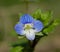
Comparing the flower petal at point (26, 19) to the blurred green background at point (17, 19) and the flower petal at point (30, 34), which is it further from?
the blurred green background at point (17, 19)

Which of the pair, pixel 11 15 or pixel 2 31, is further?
pixel 11 15

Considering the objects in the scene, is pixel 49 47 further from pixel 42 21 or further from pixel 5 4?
pixel 42 21

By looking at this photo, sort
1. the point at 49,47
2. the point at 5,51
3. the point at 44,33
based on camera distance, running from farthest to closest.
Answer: the point at 49,47 < the point at 5,51 < the point at 44,33

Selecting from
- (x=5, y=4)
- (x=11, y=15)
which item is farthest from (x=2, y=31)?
(x=5, y=4)

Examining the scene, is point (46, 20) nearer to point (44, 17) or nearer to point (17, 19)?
point (44, 17)

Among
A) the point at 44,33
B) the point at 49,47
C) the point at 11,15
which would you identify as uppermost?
the point at 44,33

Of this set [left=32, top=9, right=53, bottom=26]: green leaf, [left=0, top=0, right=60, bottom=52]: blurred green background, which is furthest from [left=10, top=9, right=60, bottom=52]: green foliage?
[left=0, top=0, right=60, bottom=52]: blurred green background
